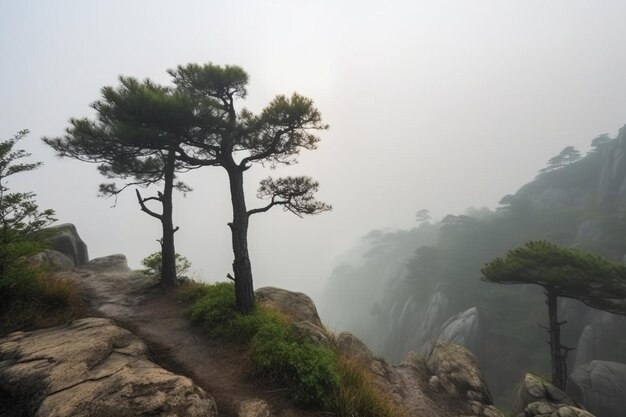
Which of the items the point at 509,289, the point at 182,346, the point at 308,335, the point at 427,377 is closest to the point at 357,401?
the point at 308,335

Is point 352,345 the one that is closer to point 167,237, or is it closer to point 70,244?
point 167,237

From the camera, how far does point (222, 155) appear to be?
1059 centimetres

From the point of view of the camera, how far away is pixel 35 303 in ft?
28.1

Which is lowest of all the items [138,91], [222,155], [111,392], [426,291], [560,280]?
[426,291]

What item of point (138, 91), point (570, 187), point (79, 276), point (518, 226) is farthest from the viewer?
point (570, 187)

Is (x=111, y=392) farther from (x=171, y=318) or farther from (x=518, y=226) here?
(x=518, y=226)

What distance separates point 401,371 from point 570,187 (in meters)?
56.8

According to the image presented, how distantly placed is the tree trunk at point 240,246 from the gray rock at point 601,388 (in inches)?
849

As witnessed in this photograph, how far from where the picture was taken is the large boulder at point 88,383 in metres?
4.55

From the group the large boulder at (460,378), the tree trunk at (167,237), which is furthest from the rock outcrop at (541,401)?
the tree trunk at (167,237)

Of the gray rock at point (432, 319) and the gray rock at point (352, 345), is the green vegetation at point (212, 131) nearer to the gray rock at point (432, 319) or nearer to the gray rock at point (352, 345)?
the gray rock at point (352, 345)

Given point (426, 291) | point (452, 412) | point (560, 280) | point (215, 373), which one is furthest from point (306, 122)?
point (426, 291)

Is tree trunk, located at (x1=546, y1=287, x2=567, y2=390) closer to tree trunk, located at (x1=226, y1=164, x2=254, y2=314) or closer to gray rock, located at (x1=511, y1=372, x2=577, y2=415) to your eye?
gray rock, located at (x1=511, y1=372, x2=577, y2=415)

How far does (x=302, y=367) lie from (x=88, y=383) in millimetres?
3810
